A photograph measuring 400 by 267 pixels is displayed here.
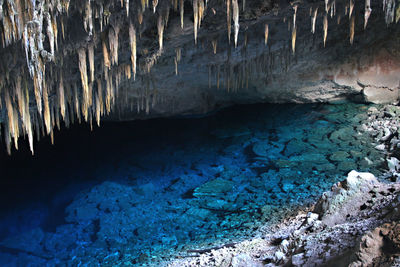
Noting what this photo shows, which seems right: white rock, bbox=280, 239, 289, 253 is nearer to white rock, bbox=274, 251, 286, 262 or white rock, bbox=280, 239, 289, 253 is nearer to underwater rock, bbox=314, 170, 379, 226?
white rock, bbox=274, 251, 286, 262

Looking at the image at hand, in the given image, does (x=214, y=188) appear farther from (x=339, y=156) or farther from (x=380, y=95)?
(x=380, y=95)

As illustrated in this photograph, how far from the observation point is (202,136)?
29.4 feet

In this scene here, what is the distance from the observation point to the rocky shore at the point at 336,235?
2156 mm

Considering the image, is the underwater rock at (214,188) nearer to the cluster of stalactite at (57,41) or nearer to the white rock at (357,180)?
the cluster of stalactite at (57,41)

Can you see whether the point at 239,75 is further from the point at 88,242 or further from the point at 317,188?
the point at 88,242

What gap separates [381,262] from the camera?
2016 millimetres

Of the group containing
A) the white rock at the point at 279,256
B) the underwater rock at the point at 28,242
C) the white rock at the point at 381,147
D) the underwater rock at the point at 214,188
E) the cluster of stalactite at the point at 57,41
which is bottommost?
the underwater rock at the point at 28,242

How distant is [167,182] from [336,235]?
4.07 m

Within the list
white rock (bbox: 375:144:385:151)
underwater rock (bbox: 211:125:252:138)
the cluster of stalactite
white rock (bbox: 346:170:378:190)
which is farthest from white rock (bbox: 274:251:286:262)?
underwater rock (bbox: 211:125:252:138)

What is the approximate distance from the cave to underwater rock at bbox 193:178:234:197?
0.04m

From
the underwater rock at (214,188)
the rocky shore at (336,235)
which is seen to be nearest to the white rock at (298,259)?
the rocky shore at (336,235)

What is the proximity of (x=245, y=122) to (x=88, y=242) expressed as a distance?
18.9 ft

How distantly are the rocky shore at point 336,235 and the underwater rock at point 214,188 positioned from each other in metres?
1.57

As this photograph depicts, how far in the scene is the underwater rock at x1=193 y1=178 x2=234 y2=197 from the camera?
586cm
